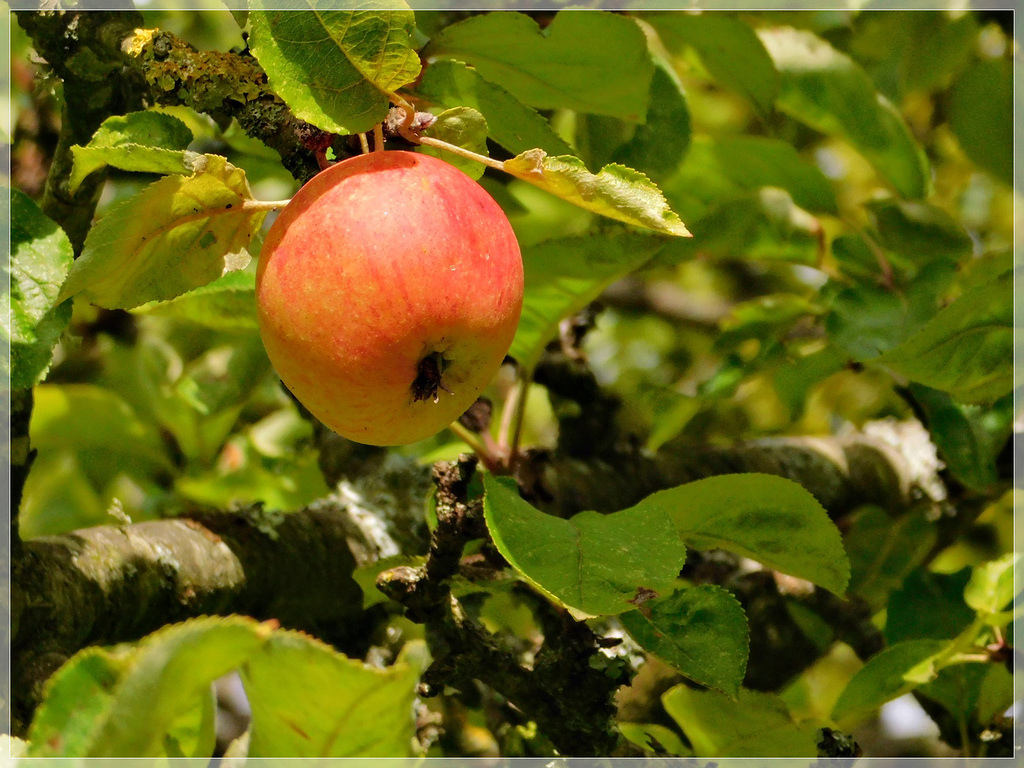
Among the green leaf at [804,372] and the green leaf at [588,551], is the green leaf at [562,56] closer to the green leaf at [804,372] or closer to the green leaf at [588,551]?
the green leaf at [588,551]

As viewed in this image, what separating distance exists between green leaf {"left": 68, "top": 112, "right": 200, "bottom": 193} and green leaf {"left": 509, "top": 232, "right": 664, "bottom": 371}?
47cm

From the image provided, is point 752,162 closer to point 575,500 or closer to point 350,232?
point 575,500

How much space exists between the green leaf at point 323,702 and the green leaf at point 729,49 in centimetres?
113

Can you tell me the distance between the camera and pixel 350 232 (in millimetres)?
731

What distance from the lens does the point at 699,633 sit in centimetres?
89

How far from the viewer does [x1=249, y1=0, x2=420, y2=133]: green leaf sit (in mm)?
750

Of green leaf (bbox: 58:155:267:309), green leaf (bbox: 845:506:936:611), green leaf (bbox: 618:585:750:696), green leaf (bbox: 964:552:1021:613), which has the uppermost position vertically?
green leaf (bbox: 58:155:267:309)

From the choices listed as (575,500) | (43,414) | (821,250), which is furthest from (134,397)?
(821,250)

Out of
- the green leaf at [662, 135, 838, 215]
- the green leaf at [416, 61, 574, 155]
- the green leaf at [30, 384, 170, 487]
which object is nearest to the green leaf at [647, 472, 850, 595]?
the green leaf at [416, 61, 574, 155]

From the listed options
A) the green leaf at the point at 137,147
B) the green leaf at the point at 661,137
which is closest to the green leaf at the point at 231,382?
the green leaf at the point at 661,137

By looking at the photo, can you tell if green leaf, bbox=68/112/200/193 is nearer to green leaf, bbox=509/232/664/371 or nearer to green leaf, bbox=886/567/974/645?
green leaf, bbox=509/232/664/371

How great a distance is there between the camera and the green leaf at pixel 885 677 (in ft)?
3.71

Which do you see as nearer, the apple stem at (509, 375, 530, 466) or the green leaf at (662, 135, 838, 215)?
the apple stem at (509, 375, 530, 466)

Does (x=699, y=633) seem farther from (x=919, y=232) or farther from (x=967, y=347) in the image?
(x=919, y=232)
